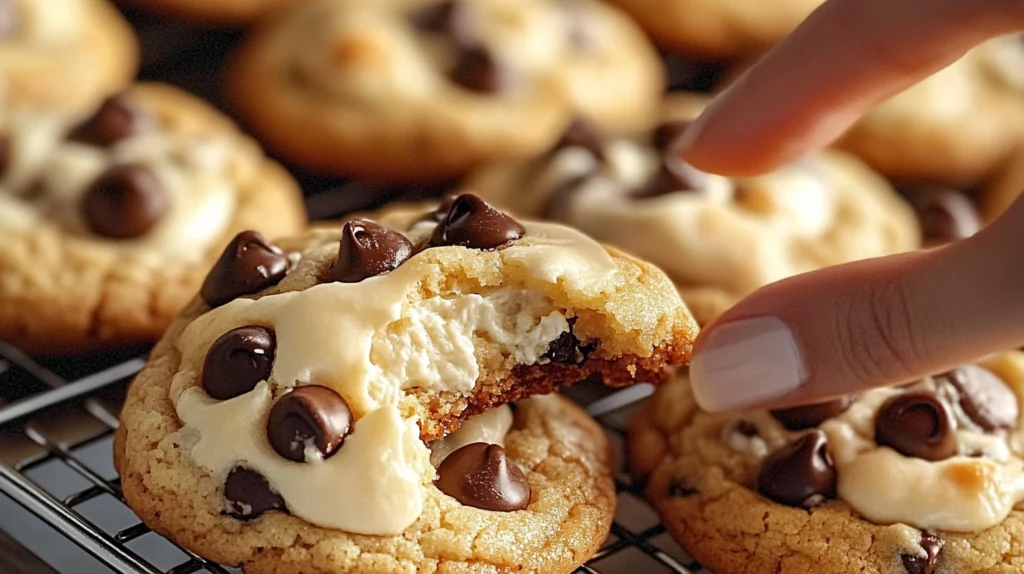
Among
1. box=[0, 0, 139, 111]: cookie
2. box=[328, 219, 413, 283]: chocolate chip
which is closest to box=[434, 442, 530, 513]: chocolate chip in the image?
box=[328, 219, 413, 283]: chocolate chip

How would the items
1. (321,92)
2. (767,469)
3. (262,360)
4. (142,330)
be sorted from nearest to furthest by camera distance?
(262,360) → (767,469) → (142,330) → (321,92)

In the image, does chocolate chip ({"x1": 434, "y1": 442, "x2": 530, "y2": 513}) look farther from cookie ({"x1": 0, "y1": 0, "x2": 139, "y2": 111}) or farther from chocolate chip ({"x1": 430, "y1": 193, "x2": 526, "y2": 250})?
cookie ({"x1": 0, "y1": 0, "x2": 139, "y2": 111})

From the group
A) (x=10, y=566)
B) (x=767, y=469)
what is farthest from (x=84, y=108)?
(x=767, y=469)

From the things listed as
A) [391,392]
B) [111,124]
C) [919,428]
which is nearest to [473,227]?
[391,392]

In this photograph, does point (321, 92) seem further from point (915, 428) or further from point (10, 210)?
point (915, 428)

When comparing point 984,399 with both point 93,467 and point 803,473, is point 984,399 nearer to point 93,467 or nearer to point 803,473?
point 803,473
